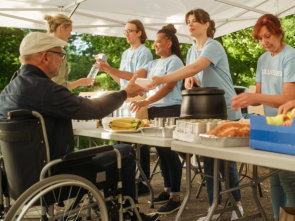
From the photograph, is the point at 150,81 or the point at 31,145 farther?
the point at 150,81

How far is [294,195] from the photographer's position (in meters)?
2.05

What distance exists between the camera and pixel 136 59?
3.75 meters

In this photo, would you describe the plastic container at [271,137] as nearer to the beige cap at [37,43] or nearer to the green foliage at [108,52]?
the beige cap at [37,43]

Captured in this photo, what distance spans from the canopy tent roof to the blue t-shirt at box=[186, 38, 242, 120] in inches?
95.8

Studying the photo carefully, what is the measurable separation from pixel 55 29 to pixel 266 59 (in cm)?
186

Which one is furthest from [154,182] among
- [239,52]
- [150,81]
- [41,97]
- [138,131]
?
[239,52]

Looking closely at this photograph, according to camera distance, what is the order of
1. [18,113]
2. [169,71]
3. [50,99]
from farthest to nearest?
[169,71]
[50,99]
[18,113]

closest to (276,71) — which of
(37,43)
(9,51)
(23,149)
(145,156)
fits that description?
(37,43)

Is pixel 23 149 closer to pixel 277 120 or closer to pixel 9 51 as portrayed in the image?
pixel 277 120

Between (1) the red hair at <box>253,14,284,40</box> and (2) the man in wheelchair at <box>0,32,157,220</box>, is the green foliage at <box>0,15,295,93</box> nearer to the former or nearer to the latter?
(1) the red hair at <box>253,14,284,40</box>

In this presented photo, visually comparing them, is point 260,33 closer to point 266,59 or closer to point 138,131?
point 266,59

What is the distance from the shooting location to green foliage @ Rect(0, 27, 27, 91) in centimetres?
1138

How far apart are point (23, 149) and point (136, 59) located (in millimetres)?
2164

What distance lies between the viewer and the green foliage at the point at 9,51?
37.3ft
